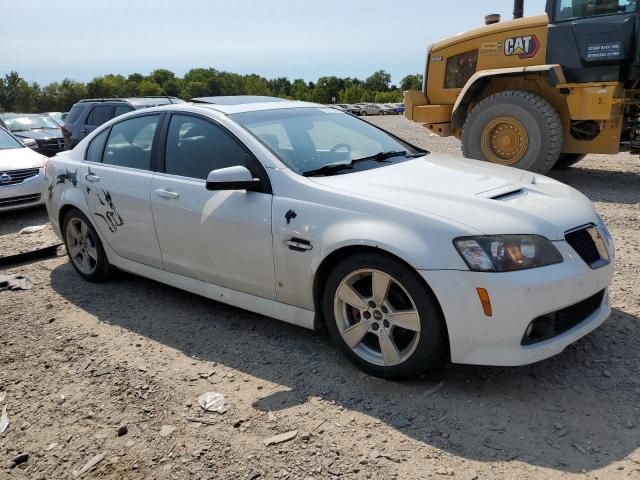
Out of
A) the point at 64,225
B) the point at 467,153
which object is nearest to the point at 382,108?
the point at 467,153

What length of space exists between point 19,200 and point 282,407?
21.8ft

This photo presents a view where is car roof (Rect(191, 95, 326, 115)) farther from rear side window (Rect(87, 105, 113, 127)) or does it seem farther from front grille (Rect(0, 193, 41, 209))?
rear side window (Rect(87, 105, 113, 127))

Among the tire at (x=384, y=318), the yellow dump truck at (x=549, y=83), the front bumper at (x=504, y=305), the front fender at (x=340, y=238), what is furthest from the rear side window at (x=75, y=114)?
the front bumper at (x=504, y=305)

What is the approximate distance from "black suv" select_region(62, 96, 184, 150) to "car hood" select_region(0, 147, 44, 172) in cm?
275

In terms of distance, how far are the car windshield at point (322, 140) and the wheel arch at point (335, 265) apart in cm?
62

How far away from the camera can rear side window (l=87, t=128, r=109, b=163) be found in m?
4.91

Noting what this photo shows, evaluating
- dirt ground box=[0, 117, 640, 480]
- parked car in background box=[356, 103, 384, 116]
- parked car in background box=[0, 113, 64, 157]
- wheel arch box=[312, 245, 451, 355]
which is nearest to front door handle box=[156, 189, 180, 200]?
dirt ground box=[0, 117, 640, 480]

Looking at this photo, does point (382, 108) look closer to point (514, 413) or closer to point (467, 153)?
point (467, 153)

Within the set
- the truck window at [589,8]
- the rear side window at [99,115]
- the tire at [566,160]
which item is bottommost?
the tire at [566,160]

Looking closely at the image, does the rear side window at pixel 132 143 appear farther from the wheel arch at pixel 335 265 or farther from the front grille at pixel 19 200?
the front grille at pixel 19 200

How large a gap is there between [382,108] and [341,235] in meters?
64.0

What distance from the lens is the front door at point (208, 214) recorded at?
3566 mm

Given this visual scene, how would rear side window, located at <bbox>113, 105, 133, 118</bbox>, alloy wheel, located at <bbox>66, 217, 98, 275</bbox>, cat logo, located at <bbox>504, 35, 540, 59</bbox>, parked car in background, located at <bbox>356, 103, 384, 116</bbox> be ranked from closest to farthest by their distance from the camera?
1. alloy wheel, located at <bbox>66, 217, 98, 275</bbox>
2. cat logo, located at <bbox>504, 35, 540, 59</bbox>
3. rear side window, located at <bbox>113, 105, 133, 118</bbox>
4. parked car in background, located at <bbox>356, 103, 384, 116</bbox>

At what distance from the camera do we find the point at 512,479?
241cm
